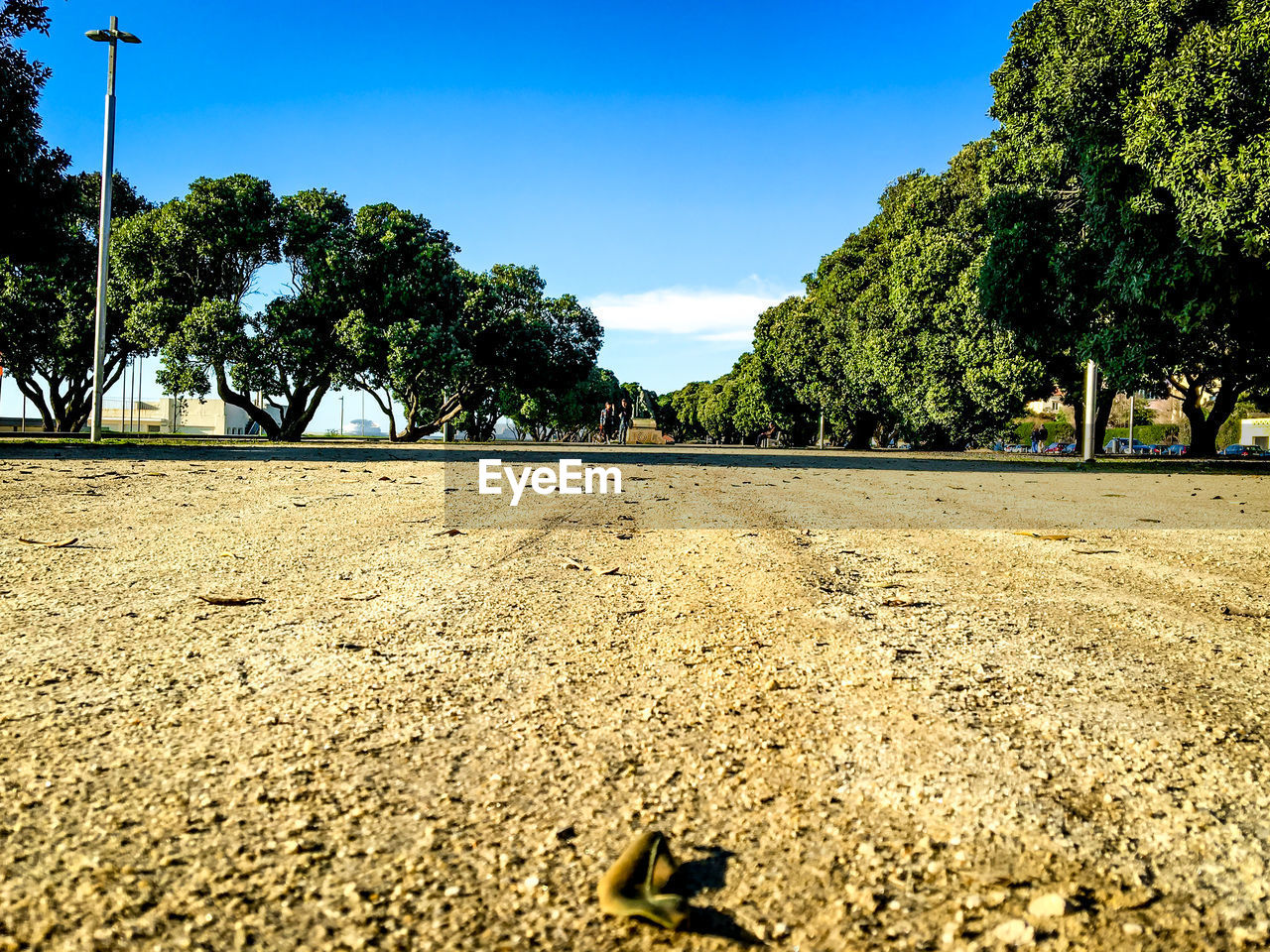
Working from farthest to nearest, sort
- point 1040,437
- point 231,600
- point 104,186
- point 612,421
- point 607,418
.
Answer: point 612,421 < point 607,418 < point 1040,437 < point 104,186 < point 231,600

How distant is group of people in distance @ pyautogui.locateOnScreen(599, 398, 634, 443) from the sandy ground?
2169 inches

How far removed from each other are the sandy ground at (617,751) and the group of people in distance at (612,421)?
5509 centimetres

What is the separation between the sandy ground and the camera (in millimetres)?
1280

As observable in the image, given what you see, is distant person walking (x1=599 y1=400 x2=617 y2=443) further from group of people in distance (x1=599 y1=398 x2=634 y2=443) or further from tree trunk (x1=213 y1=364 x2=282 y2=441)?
tree trunk (x1=213 y1=364 x2=282 y2=441)

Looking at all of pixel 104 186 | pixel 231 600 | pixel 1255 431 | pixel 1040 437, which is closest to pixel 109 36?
pixel 104 186

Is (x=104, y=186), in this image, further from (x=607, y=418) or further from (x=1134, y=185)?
(x=607, y=418)

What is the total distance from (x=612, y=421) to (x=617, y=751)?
70.4 m

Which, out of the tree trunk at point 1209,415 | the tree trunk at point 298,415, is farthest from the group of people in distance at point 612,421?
the tree trunk at point 1209,415

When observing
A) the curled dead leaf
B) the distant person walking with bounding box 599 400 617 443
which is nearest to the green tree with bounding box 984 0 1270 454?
the curled dead leaf

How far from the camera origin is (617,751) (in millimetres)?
1829

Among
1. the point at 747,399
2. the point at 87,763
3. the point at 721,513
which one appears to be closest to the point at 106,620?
the point at 87,763

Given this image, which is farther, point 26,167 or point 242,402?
point 242,402

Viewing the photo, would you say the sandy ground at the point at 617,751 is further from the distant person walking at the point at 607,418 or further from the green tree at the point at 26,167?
the distant person walking at the point at 607,418

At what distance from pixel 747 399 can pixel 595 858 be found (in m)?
56.0
